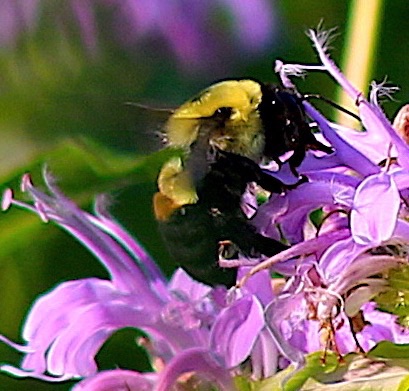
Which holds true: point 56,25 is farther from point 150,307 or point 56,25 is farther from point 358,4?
point 150,307

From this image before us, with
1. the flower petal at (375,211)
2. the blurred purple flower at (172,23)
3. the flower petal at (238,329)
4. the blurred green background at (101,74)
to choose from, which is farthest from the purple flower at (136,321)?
the blurred purple flower at (172,23)

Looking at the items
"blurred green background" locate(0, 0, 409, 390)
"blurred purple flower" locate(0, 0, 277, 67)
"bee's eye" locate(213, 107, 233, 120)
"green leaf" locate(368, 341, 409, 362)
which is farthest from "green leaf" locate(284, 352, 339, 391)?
Answer: "blurred purple flower" locate(0, 0, 277, 67)

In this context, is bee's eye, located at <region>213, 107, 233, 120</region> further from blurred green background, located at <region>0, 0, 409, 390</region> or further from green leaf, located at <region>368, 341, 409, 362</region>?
blurred green background, located at <region>0, 0, 409, 390</region>

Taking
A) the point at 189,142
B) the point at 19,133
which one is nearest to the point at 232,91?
the point at 189,142

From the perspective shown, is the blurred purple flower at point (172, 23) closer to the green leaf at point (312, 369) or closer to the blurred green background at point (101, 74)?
the blurred green background at point (101, 74)

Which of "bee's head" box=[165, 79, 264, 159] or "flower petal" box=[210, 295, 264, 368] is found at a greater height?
"bee's head" box=[165, 79, 264, 159]

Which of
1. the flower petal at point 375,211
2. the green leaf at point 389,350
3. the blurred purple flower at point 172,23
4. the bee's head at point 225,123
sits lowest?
the green leaf at point 389,350

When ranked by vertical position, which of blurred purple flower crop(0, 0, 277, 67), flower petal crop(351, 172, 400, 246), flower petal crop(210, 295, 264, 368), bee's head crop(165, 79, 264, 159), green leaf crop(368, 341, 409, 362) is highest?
blurred purple flower crop(0, 0, 277, 67)

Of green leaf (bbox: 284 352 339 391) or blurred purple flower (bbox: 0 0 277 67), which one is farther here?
blurred purple flower (bbox: 0 0 277 67)
